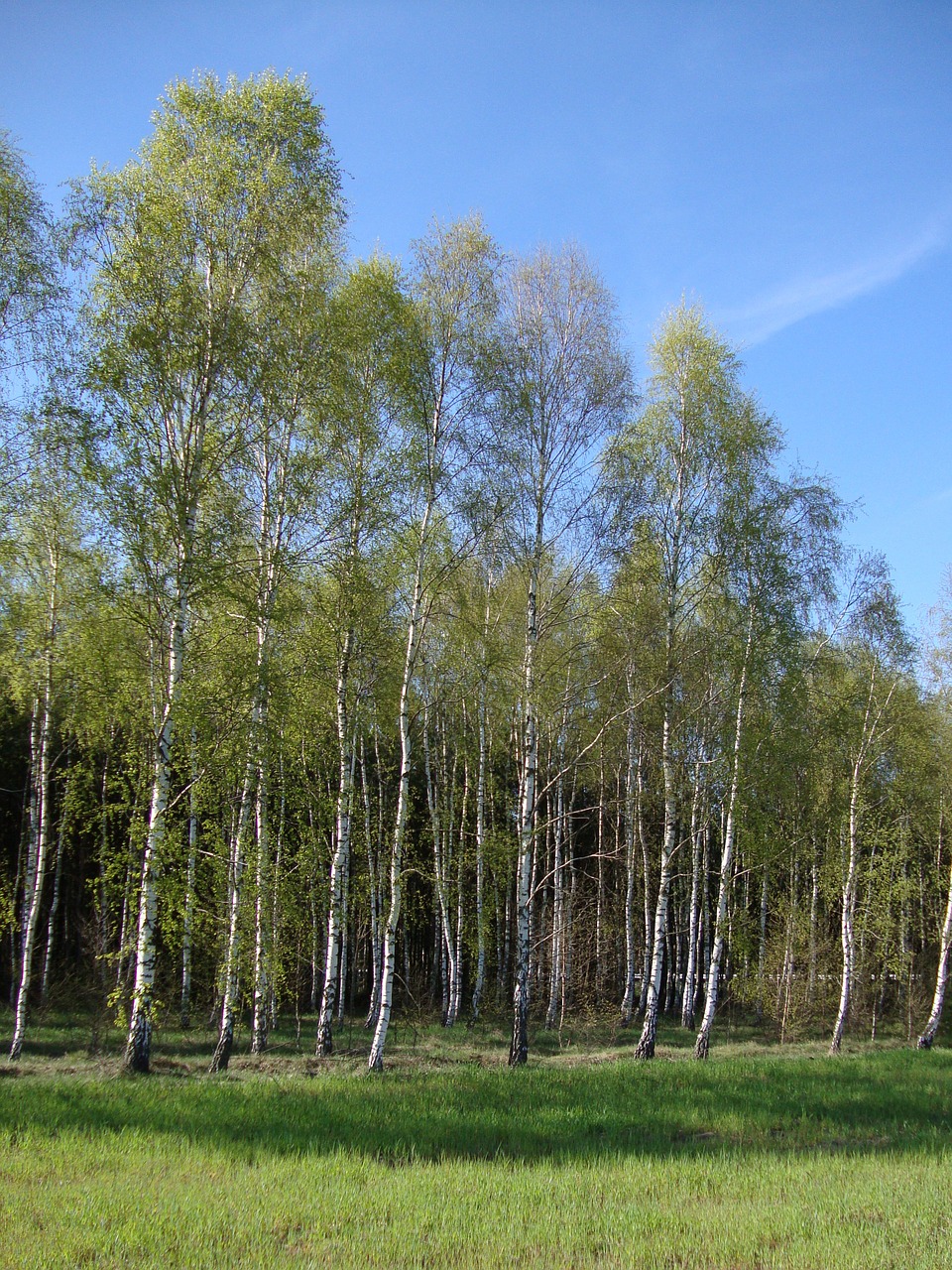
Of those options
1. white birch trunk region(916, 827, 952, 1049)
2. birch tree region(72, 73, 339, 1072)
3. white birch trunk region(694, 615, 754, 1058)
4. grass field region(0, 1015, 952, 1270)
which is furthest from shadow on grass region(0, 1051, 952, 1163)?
white birch trunk region(916, 827, 952, 1049)

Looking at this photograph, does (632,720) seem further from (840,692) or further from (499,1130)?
(499,1130)

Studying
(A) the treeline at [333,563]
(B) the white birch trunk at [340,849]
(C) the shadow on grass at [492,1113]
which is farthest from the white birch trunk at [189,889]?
(C) the shadow on grass at [492,1113]

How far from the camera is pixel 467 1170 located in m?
6.64

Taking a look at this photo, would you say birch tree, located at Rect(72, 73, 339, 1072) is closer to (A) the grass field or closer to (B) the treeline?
(B) the treeline

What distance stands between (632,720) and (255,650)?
26.0ft

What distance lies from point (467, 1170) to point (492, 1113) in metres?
1.95

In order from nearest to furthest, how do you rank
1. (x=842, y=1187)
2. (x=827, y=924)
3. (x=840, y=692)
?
1. (x=842, y=1187)
2. (x=840, y=692)
3. (x=827, y=924)

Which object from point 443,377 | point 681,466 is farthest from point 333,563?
point 681,466

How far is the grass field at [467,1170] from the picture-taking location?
5066mm

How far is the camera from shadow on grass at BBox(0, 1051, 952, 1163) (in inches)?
289

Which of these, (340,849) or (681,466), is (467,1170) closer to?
(340,849)

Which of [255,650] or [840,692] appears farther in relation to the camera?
[840,692]

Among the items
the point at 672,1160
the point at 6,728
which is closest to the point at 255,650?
the point at 672,1160

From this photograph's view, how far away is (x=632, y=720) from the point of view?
1631 cm
